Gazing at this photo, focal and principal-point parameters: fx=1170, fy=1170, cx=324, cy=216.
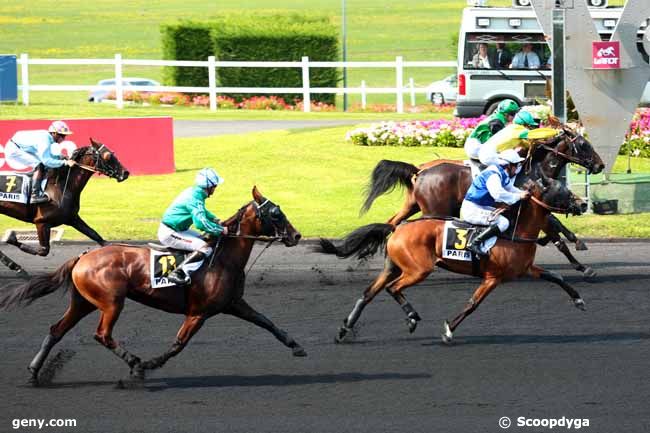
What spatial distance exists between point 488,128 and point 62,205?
5.30 meters

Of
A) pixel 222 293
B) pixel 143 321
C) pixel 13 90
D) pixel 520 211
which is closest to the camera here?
pixel 222 293

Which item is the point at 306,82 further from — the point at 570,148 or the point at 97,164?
the point at 570,148

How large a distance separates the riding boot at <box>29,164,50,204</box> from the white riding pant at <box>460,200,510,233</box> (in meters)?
5.78

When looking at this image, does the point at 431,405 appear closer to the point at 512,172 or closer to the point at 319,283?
the point at 512,172

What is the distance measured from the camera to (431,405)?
28.7 feet

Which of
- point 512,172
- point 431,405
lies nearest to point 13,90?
point 512,172

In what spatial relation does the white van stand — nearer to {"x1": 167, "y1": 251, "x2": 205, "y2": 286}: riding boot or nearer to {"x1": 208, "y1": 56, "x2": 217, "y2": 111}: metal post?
{"x1": 208, "y1": 56, "x2": 217, "y2": 111}: metal post

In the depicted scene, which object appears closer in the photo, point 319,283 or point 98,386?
point 98,386

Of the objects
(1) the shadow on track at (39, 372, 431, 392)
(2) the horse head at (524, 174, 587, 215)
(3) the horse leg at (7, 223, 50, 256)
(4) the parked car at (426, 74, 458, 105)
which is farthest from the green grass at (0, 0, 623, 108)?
(1) the shadow on track at (39, 372, 431, 392)

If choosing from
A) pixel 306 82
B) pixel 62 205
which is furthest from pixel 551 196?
pixel 306 82

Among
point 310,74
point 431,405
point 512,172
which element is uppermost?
point 310,74

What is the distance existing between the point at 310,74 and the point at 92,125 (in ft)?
55.1

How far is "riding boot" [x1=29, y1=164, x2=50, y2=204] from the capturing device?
1437cm

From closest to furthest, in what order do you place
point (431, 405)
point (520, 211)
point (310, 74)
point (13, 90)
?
point (431, 405), point (520, 211), point (13, 90), point (310, 74)
